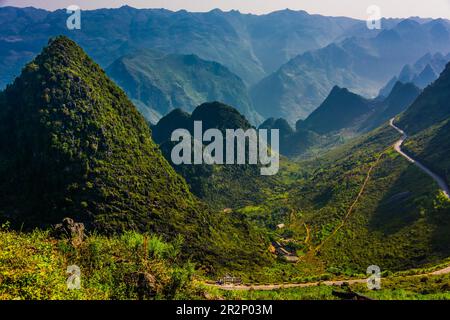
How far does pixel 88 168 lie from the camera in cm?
5519

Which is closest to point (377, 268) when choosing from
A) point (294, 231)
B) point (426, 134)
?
point (294, 231)

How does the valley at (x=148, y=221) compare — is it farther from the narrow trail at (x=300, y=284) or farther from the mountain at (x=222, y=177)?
the mountain at (x=222, y=177)

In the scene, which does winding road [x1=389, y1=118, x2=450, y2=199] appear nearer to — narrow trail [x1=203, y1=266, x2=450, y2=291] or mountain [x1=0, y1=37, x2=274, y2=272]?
narrow trail [x1=203, y1=266, x2=450, y2=291]

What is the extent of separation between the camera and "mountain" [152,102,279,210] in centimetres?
11819

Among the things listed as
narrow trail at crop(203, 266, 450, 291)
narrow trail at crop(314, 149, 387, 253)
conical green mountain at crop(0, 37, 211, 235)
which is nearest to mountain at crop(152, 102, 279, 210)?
narrow trail at crop(314, 149, 387, 253)

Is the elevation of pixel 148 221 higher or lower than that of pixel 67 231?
higher

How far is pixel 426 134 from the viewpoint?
11012cm

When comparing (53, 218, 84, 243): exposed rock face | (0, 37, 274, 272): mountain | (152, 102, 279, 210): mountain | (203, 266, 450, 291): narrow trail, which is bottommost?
(203, 266, 450, 291): narrow trail

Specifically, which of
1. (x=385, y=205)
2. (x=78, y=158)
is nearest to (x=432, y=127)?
(x=385, y=205)

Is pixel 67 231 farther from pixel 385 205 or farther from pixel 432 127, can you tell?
pixel 432 127

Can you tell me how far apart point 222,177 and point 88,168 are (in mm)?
73649

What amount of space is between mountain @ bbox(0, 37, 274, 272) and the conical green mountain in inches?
5.6
